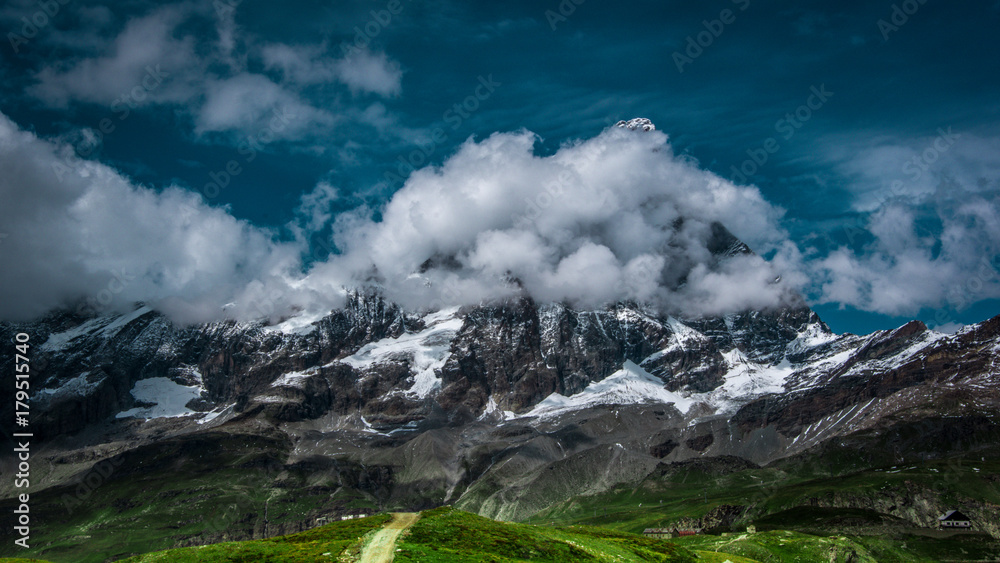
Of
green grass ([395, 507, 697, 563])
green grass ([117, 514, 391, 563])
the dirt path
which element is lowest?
green grass ([395, 507, 697, 563])

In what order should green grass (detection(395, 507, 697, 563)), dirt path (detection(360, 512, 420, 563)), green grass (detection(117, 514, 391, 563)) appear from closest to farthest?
1. dirt path (detection(360, 512, 420, 563))
2. green grass (detection(117, 514, 391, 563))
3. green grass (detection(395, 507, 697, 563))

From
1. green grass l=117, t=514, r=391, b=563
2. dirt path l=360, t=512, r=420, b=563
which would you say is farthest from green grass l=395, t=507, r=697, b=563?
green grass l=117, t=514, r=391, b=563

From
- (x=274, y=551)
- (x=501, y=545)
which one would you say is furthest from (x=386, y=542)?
(x=501, y=545)

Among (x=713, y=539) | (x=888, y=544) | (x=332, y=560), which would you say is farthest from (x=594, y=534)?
(x=888, y=544)

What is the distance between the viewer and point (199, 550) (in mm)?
87000

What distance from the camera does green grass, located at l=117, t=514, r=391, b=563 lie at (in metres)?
80.1

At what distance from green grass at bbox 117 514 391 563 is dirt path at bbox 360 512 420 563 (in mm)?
2407

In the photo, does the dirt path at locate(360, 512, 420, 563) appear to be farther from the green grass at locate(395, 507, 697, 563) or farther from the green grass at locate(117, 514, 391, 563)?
the green grass at locate(117, 514, 391, 563)

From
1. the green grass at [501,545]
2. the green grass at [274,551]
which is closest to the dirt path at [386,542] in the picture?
the green grass at [501,545]

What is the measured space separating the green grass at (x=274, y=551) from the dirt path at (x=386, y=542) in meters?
2.41

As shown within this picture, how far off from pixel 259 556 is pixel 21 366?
101590 millimetres

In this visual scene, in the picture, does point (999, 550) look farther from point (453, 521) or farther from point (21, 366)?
point (21, 366)

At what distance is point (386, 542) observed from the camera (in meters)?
86.6

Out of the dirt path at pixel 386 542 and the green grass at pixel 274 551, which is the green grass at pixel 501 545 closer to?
the dirt path at pixel 386 542
